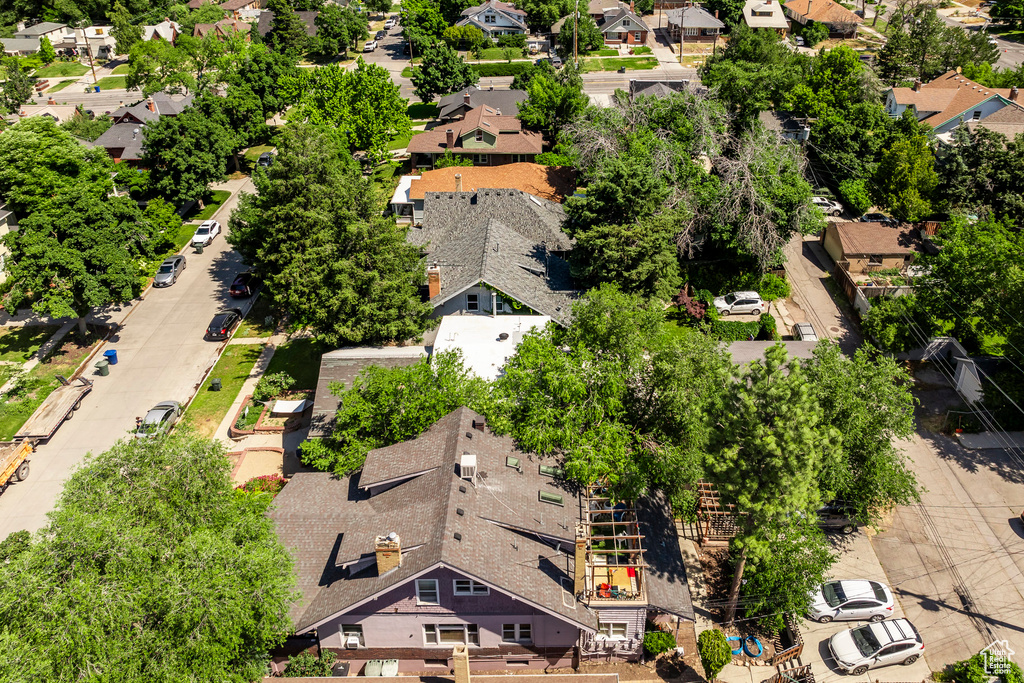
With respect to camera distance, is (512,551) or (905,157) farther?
(905,157)

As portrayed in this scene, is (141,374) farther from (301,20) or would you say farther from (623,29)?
(623,29)

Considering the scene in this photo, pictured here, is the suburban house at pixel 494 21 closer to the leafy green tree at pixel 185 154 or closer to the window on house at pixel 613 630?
the leafy green tree at pixel 185 154

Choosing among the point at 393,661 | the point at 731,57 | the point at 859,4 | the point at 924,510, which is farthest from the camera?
the point at 859,4

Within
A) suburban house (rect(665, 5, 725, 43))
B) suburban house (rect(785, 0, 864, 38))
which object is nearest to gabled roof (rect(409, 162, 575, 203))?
suburban house (rect(665, 5, 725, 43))

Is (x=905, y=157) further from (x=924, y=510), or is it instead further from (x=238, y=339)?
(x=238, y=339)

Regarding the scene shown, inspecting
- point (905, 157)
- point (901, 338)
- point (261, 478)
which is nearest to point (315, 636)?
point (261, 478)

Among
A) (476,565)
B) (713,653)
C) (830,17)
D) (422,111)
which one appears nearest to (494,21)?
(422,111)

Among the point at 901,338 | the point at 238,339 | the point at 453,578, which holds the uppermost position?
the point at 453,578
